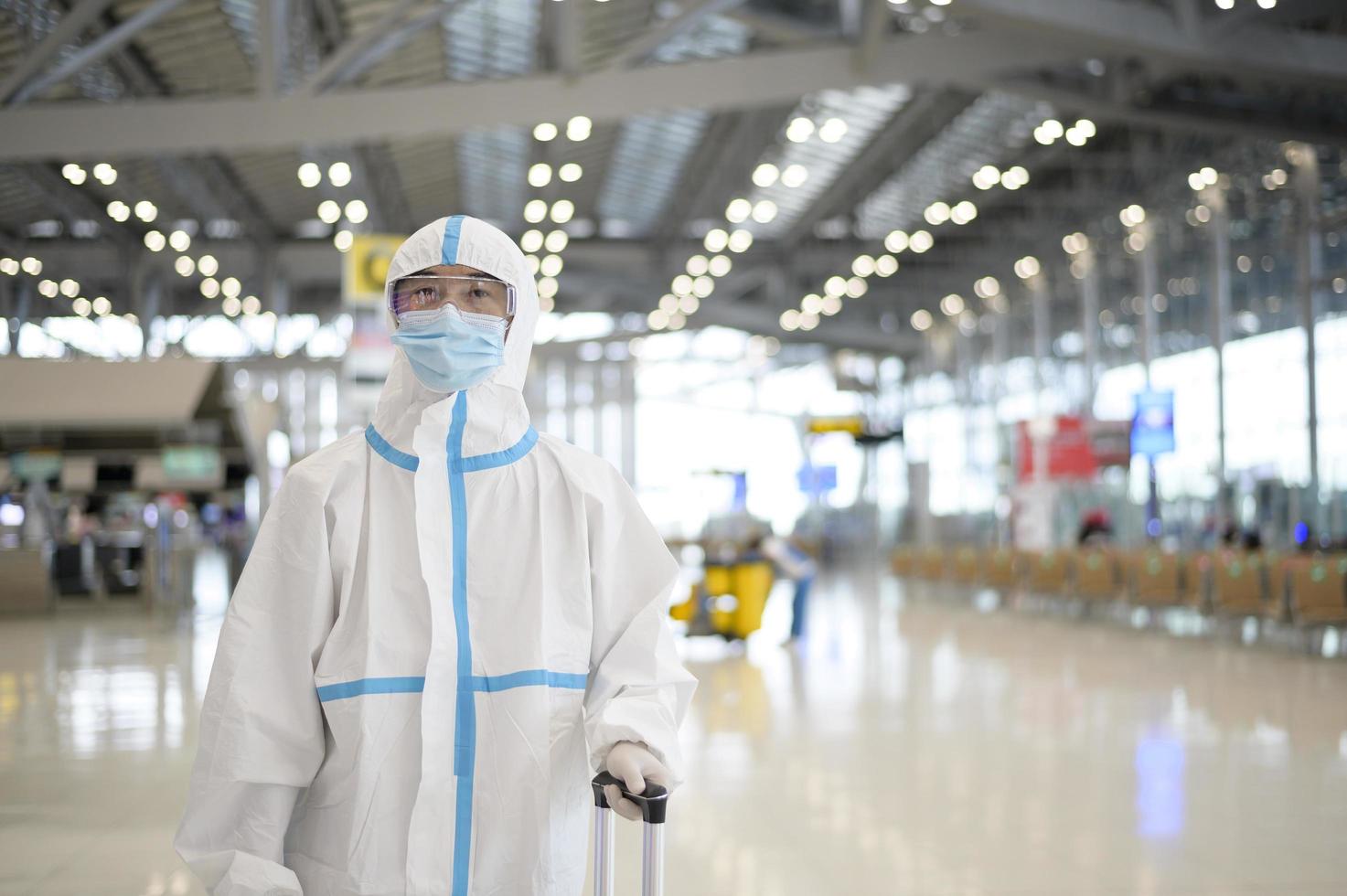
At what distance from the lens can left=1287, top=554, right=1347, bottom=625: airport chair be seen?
38.2 feet

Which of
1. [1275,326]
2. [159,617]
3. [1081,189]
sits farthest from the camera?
[1081,189]

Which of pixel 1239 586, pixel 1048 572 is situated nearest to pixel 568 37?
pixel 1239 586

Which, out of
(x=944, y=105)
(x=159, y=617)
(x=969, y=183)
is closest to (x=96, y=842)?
(x=159, y=617)

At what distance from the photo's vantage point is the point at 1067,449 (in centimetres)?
1984

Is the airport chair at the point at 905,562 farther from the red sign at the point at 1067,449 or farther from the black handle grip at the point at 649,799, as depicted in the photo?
the black handle grip at the point at 649,799

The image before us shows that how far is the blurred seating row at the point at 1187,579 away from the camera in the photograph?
11.7m

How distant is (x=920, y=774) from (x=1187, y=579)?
9.04 m

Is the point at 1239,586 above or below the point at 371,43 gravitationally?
below

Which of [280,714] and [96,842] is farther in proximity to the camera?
[96,842]

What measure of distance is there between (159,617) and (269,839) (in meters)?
16.7

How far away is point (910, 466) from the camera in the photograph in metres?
36.2

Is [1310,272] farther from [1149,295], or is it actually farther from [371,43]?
[371,43]

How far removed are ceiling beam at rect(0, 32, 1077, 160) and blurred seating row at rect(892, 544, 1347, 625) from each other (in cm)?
560

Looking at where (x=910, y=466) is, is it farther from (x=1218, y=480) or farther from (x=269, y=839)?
(x=269, y=839)
